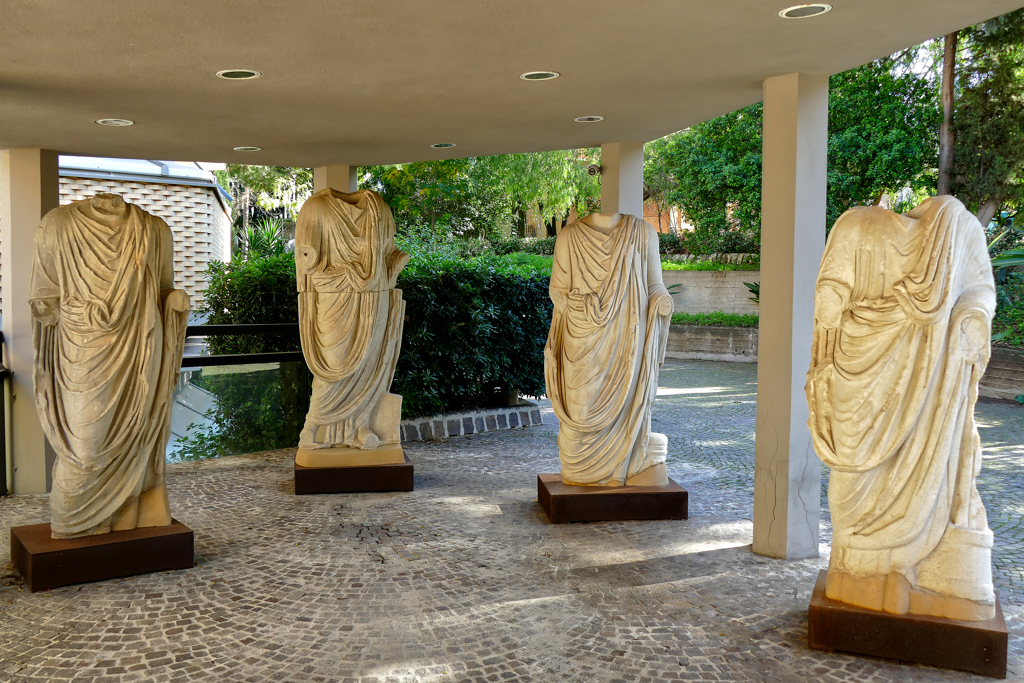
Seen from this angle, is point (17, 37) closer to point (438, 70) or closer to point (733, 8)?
point (438, 70)

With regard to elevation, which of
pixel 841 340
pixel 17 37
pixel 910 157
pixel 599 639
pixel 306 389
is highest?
pixel 910 157

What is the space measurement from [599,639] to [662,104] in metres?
3.52

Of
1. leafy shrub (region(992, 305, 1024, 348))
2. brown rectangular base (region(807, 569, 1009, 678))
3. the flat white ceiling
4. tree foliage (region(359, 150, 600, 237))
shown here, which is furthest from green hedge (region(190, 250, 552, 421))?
leafy shrub (region(992, 305, 1024, 348))

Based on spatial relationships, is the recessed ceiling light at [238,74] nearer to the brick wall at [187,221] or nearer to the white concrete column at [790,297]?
the white concrete column at [790,297]

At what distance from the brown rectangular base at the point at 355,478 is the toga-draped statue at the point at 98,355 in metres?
1.73

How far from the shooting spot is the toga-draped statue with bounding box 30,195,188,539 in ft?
13.6

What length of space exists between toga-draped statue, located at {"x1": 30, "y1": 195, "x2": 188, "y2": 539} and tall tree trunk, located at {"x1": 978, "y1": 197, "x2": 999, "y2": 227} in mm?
13693

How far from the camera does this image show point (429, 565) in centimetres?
446

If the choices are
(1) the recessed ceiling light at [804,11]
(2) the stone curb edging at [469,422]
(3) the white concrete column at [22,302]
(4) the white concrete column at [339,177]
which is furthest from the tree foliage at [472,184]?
(1) the recessed ceiling light at [804,11]

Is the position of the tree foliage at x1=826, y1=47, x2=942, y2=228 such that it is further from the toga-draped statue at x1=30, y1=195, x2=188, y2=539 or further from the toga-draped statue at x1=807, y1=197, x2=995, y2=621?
the toga-draped statue at x1=30, y1=195, x2=188, y2=539

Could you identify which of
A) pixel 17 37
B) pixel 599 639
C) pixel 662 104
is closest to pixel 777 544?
pixel 599 639

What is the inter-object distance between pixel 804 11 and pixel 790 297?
1.66 metres

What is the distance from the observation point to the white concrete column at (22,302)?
20.4 ft

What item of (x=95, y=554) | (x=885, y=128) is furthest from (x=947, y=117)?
(x=95, y=554)
